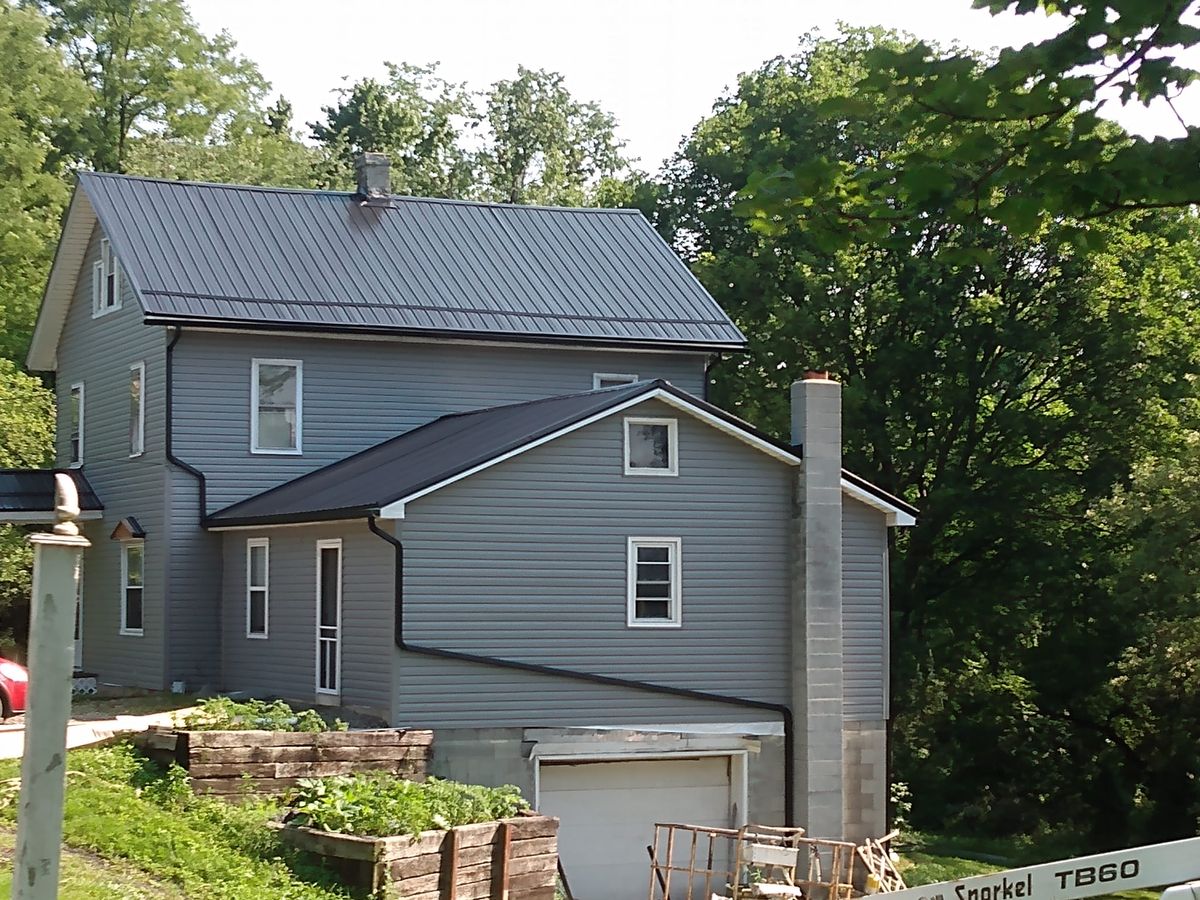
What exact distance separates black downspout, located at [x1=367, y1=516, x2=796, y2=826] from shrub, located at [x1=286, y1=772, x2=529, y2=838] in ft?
11.8

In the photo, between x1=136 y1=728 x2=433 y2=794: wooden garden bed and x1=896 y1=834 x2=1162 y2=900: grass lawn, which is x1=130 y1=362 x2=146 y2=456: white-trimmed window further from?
x1=896 y1=834 x2=1162 y2=900: grass lawn

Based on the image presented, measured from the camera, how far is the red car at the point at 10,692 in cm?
2303

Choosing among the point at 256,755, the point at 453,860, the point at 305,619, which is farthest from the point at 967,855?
the point at 453,860

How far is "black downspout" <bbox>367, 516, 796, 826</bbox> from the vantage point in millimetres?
23219

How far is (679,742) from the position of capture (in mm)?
24859

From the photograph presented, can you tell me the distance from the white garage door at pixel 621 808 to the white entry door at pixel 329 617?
331 centimetres

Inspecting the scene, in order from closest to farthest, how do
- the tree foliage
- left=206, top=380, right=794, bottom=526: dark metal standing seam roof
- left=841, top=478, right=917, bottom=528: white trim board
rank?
1. the tree foliage
2. left=206, top=380, right=794, bottom=526: dark metal standing seam roof
3. left=841, top=478, right=917, bottom=528: white trim board

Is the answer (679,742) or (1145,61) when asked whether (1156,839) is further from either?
(1145,61)

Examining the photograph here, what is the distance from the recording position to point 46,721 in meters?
4.96

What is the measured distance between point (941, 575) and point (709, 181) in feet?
38.5

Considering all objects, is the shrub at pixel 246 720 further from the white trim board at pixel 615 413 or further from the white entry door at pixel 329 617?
the white entry door at pixel 329 617

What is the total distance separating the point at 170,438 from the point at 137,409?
6.45ft

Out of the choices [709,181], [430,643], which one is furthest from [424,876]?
[709,181]

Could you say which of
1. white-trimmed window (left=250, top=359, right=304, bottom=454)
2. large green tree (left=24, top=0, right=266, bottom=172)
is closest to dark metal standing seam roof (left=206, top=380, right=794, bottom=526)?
white-trimmed window (left=250, top=359, right=304, bottom=454)
